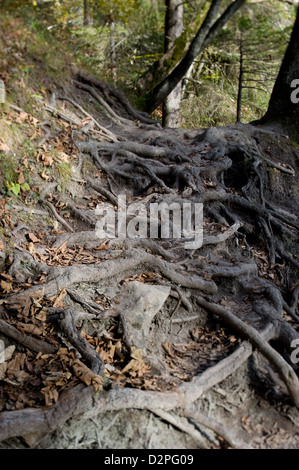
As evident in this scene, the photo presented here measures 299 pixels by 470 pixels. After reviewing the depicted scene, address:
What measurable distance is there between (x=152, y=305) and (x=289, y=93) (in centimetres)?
648

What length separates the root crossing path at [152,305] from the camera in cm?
296

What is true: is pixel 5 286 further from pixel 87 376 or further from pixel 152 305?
pixel 152 305

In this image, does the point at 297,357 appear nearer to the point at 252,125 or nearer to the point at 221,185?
the point at 221,185

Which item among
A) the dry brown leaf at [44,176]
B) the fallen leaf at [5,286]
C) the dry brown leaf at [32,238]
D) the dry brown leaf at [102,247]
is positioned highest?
the dry brown leaf at [44,176]

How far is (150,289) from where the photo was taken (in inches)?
165

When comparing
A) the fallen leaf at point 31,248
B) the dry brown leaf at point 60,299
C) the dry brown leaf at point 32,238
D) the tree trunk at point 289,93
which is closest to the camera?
the dry brown leaf at point 60,299

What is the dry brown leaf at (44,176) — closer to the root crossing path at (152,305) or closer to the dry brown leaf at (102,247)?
the root crossing path at (152,305)

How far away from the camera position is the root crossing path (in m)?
2.96

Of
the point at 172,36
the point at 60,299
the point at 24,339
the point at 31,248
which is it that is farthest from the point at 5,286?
the point at 172,36

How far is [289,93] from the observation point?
8.43m

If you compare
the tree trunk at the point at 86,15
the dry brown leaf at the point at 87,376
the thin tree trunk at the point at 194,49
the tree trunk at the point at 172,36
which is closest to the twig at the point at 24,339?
the dry brown leaf at the point at 87,376

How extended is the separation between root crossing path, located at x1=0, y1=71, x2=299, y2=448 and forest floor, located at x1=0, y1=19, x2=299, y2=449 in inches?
0.6

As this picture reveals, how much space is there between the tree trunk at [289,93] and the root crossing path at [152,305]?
169cm
